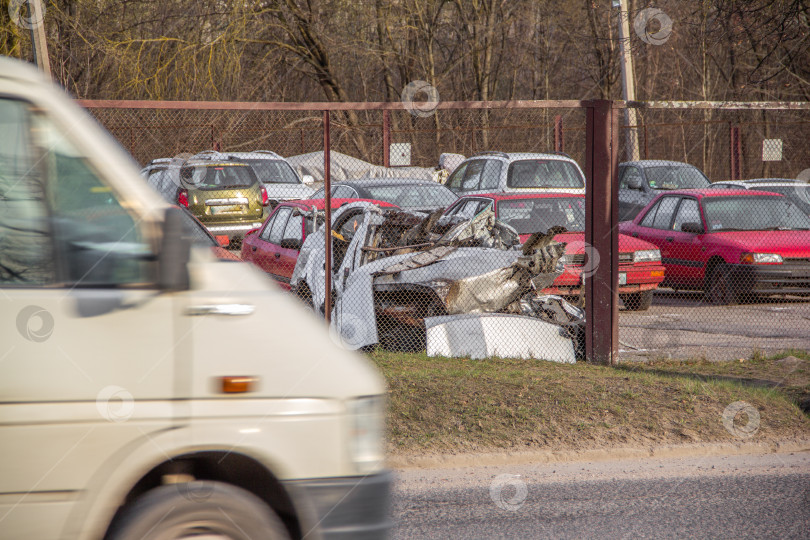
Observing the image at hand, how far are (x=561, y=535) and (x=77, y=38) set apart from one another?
61.1 ft

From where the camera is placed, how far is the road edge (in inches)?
228

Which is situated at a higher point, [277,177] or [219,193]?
[277,177]

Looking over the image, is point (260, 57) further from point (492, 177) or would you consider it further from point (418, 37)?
point (492, 177)

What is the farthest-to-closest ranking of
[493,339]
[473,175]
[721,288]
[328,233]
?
[473,175] → [721,288] → [493,339] → [328,233]

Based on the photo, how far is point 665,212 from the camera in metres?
13.1

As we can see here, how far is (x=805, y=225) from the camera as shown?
1220 cm

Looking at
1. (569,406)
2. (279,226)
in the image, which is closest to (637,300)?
(279,226)

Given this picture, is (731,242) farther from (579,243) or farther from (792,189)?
(792,189)

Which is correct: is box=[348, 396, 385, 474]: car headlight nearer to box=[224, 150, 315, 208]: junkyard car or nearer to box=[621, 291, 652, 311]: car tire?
box=[621, 291, 652, 311]: car tire

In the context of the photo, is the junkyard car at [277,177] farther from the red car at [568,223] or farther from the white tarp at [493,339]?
the white tarp at [493,339]

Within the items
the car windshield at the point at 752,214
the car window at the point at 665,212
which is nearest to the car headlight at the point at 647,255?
the car windshield at the point at 752,214

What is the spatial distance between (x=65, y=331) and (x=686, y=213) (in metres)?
11.4

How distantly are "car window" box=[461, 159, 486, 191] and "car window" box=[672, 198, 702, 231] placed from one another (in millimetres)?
3962

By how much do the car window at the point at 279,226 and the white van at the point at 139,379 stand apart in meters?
8.26
